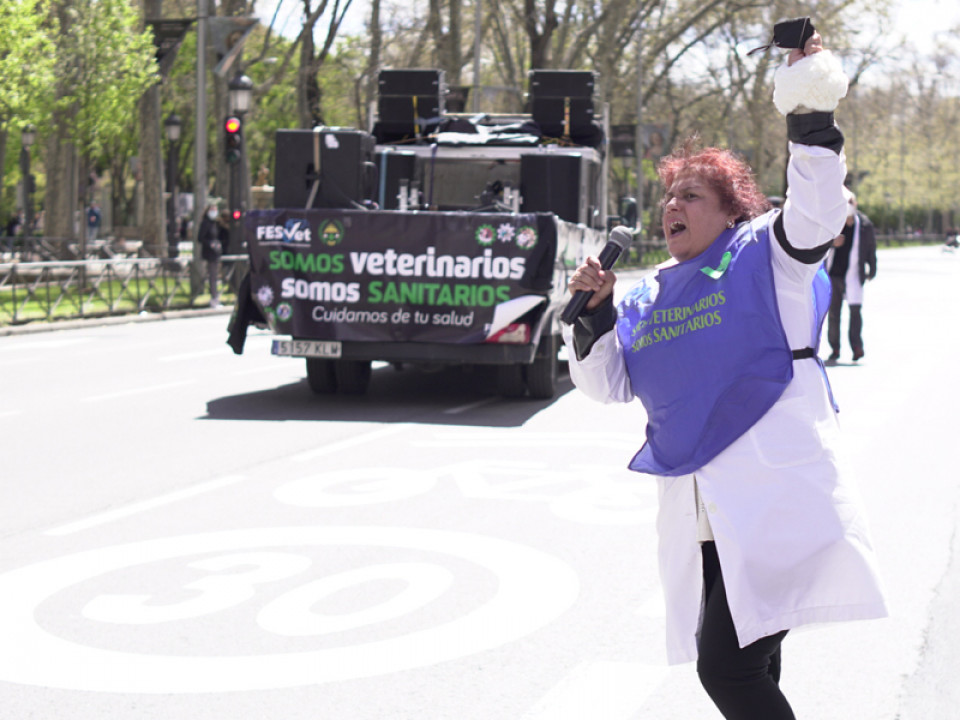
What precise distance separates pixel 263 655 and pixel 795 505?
94.6 inches

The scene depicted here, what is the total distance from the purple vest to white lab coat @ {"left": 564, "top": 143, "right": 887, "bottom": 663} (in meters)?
0.04

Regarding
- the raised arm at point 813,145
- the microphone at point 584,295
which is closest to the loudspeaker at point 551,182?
the microphone at point 584,295

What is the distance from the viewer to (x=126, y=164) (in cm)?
7462

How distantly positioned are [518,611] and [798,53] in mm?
2966

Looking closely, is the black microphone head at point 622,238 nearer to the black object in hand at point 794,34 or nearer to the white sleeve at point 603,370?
the white sleeve at point 603,370

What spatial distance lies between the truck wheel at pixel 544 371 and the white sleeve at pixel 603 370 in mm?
8850

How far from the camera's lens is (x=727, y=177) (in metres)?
3.42

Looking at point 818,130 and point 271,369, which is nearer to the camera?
point 818,130

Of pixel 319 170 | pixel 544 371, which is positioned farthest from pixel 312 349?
pixel 544 371

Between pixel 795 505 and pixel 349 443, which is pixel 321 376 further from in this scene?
pixel 795 505

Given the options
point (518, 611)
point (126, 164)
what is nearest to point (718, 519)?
point (518, 611)

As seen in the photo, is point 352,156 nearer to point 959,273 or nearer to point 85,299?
point 85,299

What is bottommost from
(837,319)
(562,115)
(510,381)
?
(510,381)

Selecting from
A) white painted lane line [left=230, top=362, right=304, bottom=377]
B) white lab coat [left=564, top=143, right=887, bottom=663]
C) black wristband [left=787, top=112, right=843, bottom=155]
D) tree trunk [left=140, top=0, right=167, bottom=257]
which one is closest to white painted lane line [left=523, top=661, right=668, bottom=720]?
white lab coat [left=564, top=143, right=887, bottom=663]
